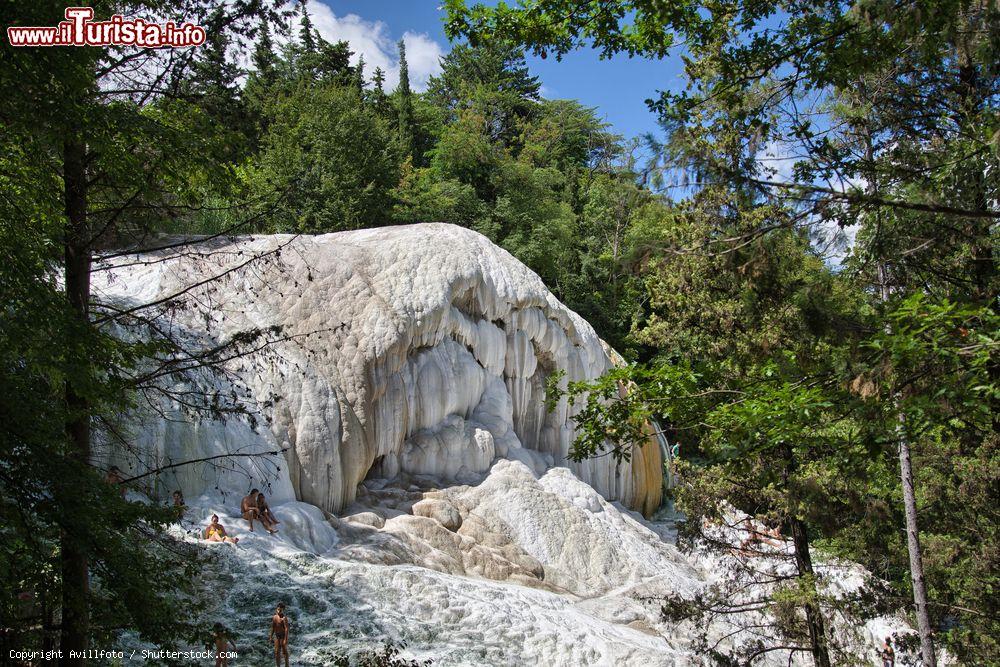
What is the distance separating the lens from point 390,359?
16031mm

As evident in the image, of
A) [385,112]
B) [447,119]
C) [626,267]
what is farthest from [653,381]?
[447,119]

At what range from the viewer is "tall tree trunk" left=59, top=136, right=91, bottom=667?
5.26m

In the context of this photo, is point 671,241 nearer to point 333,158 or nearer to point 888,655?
point 888,655

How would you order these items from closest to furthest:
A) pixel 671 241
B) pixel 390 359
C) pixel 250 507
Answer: pixel 671 241 → pixel 250 507 → pixel 390 359

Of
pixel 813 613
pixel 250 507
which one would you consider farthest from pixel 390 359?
pixel 813 613

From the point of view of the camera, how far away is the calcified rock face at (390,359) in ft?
46.1

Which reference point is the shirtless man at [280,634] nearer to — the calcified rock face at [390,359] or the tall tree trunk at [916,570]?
the calcified rock face at [390,359]

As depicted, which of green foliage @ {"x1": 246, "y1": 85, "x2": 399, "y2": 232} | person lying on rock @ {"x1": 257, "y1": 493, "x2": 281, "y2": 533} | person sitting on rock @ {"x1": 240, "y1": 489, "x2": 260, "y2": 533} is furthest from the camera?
green foliage @ {"x1": 246, "y1": 85, "x2": 399, "y2": 232}

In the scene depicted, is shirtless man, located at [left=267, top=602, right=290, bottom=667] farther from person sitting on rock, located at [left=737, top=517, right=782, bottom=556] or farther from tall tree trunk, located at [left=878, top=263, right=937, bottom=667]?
tall tree trunk, located at [left=878, top=263, right=937, bottom=667]

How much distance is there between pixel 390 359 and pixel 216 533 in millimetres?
5483

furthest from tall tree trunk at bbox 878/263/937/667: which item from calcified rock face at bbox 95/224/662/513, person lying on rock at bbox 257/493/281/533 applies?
person lying on rock at bbox 257/493/281/533

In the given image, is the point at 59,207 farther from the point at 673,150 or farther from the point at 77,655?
the point at 673,150

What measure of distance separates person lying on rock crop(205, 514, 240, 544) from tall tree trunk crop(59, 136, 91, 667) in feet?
18.4

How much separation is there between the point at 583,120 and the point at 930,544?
30.8m
